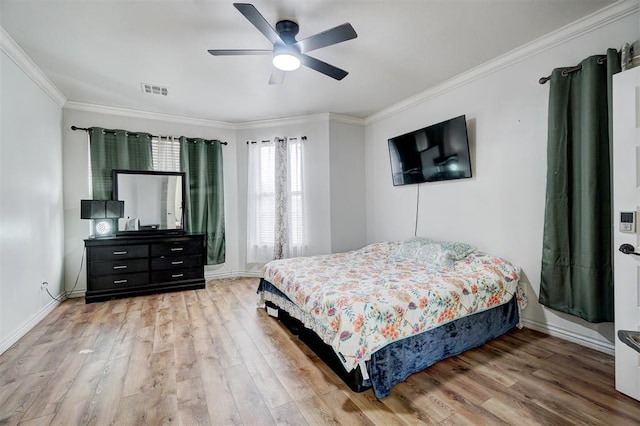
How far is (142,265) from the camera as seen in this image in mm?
3869

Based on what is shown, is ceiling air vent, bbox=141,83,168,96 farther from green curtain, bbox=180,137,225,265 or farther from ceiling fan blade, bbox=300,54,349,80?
ceiling fan blade, bbox=300,54,349,80

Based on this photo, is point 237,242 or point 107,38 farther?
point 237,242

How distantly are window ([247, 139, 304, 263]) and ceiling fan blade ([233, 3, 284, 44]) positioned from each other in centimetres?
250

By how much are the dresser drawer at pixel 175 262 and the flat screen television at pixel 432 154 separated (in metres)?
3.10

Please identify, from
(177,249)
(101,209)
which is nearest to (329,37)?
(177,249)

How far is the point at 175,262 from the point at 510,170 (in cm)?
427

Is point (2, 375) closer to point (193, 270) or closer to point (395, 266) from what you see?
point (193, 270)

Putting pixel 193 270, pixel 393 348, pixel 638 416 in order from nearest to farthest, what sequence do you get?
1. pixel 638 416
2. pixel 393 348
3. pixel 193 270

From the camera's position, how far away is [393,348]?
6.18 feet

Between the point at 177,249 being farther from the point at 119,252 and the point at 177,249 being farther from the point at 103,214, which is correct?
the point at 103,214

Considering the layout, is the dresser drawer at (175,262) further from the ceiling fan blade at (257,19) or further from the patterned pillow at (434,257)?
the ceiling fan blade at (257,19)

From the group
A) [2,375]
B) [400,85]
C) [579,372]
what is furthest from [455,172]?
[2,375]

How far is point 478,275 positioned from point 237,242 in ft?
12.2

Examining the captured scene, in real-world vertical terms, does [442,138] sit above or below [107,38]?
below
